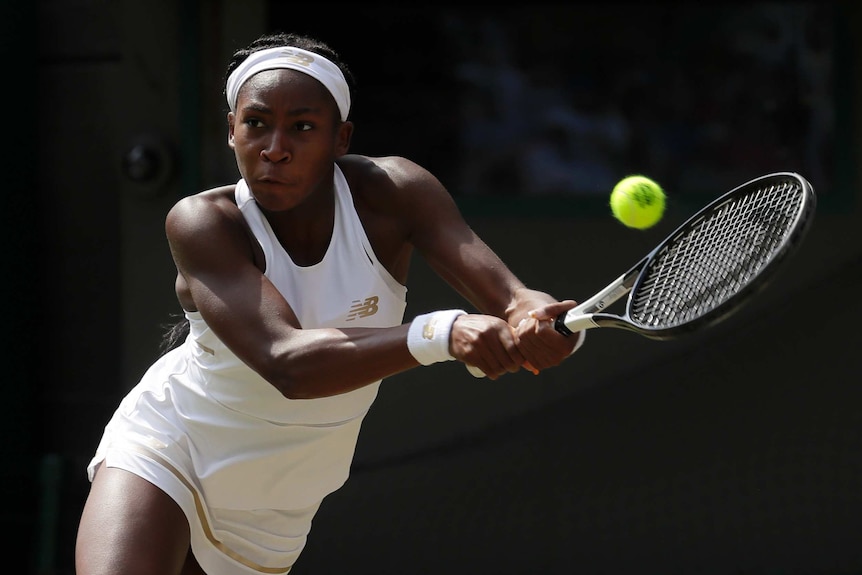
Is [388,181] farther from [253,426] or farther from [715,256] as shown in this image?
[715,256]

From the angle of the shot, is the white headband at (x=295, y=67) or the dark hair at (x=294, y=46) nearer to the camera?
the white headband at (x=295, y=67)

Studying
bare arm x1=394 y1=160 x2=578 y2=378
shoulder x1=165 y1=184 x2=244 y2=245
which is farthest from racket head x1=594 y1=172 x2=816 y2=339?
shoulder x1=165 y1=184 x2=244 y2=245

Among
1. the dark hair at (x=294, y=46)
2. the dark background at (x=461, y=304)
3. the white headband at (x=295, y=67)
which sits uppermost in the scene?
the dark hair at (x=294, y=46)

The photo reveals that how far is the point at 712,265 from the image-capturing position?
99.6 inches

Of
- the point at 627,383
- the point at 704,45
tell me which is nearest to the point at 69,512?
the point at 627,383

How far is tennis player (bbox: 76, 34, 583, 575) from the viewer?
271 cm

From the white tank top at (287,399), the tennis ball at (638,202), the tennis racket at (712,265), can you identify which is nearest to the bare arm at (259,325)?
the white tank top at (287,399)

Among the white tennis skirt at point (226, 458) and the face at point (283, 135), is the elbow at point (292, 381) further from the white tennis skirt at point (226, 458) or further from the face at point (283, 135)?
the face at point (283, 135)

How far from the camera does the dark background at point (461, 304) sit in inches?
195

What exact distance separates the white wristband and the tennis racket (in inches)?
2.9

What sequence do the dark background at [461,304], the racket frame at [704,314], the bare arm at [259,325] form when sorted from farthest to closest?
the dark background at [461,304]
the bare arm at [259,325]
the racket frame at [704,314]

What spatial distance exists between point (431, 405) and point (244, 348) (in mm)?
2583

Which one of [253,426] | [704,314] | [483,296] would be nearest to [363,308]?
[483,296]

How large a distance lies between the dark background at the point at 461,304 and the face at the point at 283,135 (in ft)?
7.60
